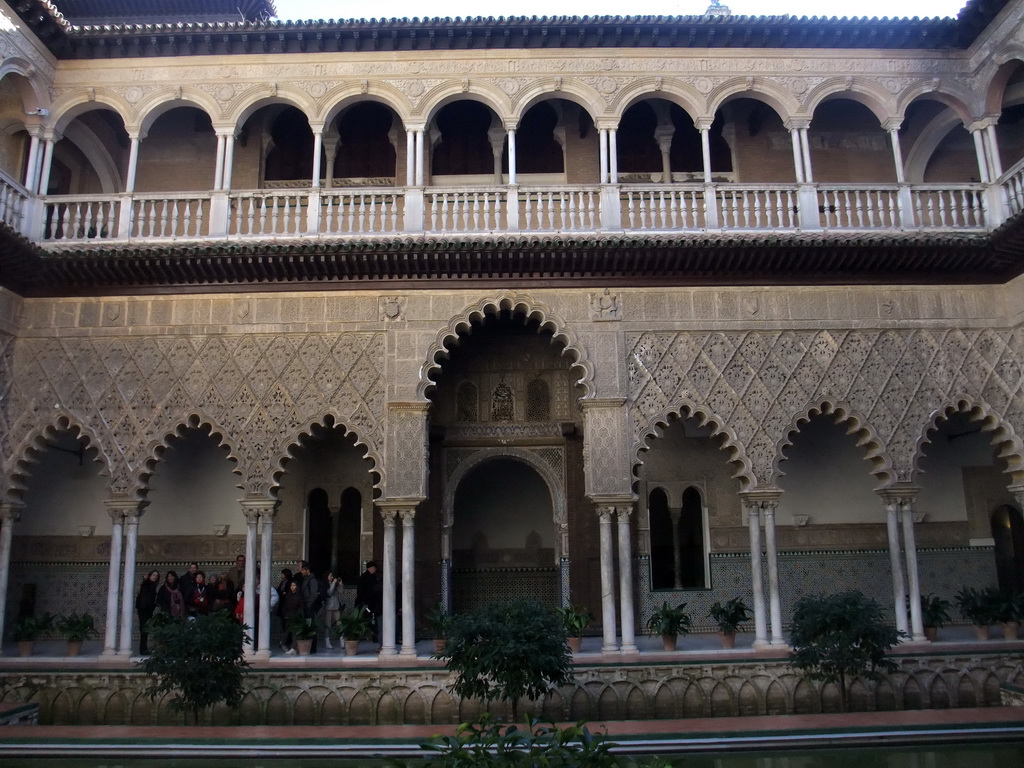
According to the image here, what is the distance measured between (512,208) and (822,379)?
13.0 feet

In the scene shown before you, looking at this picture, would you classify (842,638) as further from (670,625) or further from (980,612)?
(980,612)

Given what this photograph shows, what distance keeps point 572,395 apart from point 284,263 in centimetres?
403

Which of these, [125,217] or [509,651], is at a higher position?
[125,217]

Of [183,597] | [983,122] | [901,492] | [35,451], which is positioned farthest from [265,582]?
[983,122]

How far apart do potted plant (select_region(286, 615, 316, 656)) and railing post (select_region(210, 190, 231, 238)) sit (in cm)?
438

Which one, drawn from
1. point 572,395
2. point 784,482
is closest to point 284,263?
point 572,395

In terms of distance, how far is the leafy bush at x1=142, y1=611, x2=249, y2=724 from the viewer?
7285 millimetres

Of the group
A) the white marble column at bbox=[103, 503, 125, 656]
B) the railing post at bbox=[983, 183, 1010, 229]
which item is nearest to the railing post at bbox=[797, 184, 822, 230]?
the railing post at bbox=[983, 183, 1010, 229]

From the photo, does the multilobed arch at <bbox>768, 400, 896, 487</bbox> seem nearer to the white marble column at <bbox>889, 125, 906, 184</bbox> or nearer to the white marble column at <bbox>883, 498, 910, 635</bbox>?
the white marble column at <bbox>883, 498, 910, 635</bbox>

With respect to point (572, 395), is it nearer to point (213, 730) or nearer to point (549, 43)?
point (549, 43)

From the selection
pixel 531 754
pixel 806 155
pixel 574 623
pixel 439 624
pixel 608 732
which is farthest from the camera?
pixel 806 155

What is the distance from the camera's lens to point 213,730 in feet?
21.1

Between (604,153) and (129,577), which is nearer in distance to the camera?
(129,577)

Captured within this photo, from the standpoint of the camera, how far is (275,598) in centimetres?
1012
